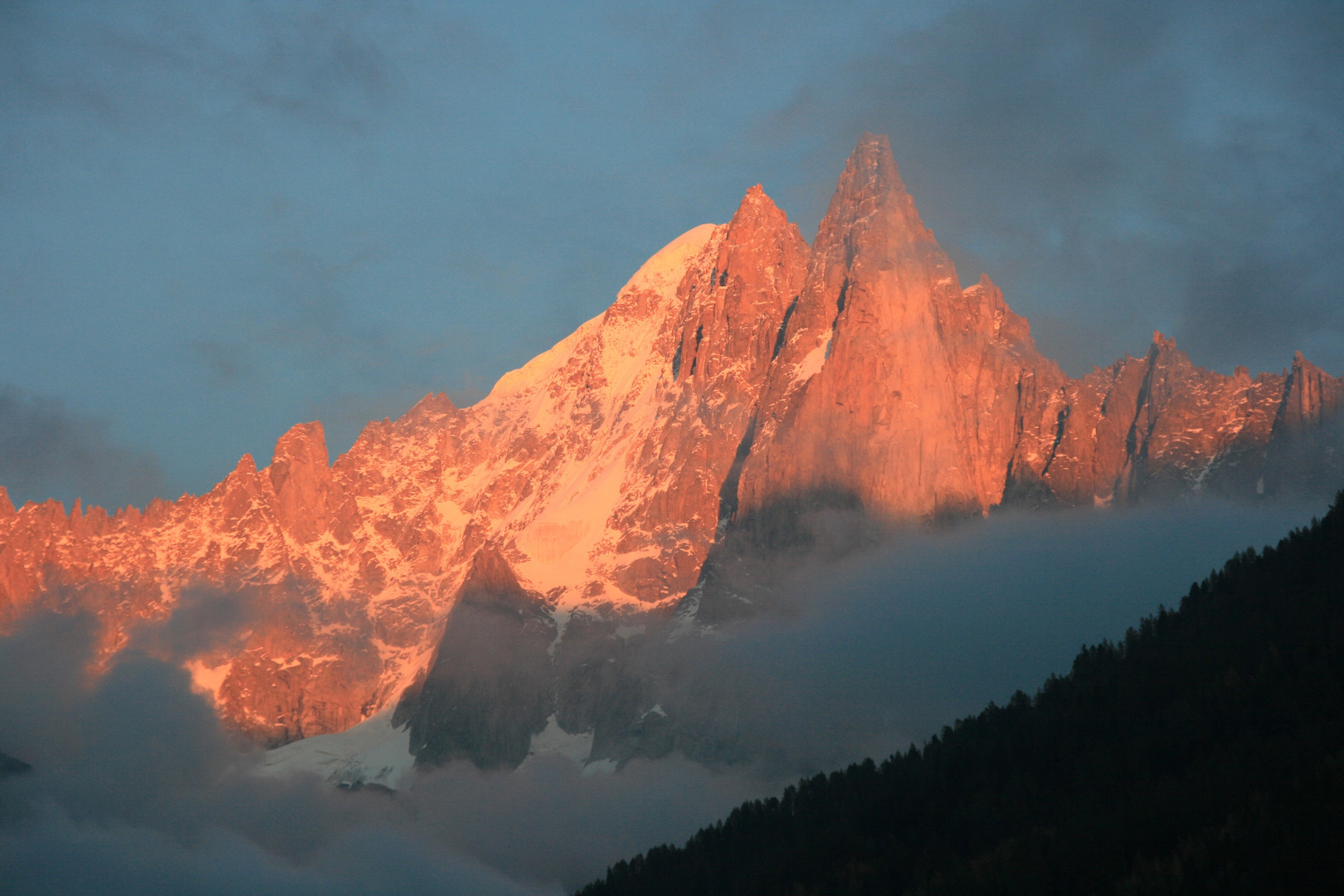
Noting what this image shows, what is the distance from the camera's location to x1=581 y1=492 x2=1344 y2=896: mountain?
323 feet

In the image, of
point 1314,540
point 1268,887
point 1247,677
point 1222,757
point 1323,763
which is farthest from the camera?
point 1314,540

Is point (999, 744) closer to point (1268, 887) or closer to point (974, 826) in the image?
point (974, 826)

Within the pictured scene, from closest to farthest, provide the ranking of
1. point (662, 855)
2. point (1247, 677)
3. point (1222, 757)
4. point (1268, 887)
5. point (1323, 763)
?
point (1268, 887)
point (1323, 763)
point (1222, 757)
point (1247, 677)
point (662, 855)

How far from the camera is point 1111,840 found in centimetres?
10781

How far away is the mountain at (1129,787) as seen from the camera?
323 feet

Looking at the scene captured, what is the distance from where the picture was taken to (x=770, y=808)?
524ft

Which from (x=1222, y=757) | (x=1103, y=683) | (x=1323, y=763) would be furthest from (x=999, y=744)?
(x=1323, y=763)

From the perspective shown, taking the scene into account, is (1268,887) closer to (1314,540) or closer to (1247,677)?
(1247,677)

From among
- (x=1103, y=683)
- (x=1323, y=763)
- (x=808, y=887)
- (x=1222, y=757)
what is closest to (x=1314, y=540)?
(x=1103, y=683)

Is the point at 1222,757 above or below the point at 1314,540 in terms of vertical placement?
below

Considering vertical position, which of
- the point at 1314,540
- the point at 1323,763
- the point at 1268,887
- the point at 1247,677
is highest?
the point at 1314,540

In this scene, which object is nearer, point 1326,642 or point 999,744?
point 1326,642

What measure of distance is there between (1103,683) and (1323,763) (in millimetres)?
37303

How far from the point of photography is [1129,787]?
394 feet
